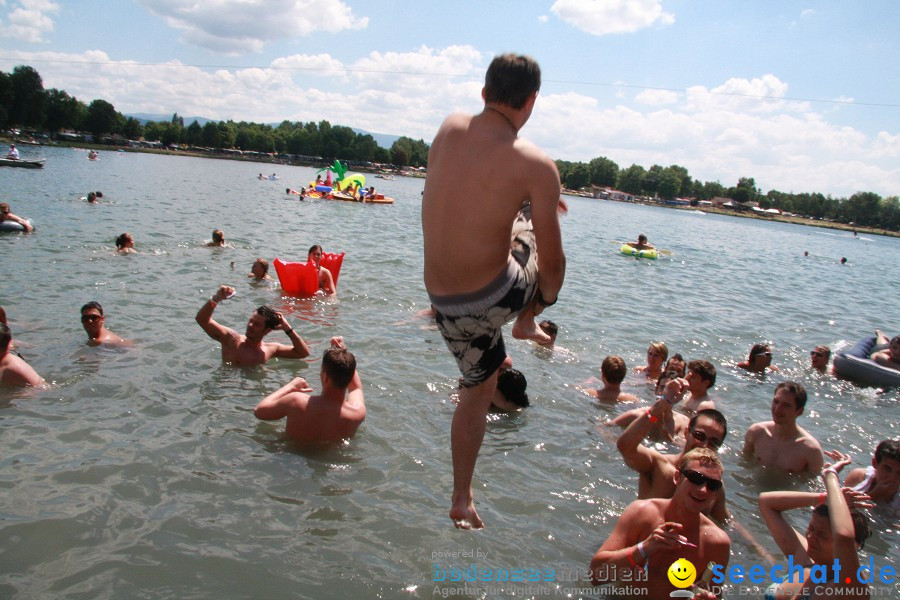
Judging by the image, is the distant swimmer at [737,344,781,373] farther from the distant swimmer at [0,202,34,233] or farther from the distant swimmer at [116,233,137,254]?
the distant swimmer at [0,202,34,233]

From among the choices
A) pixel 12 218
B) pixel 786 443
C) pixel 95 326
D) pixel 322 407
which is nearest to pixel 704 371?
pixel 786 443

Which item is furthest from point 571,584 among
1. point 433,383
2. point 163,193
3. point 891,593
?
point 163,193

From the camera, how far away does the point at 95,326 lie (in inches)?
356

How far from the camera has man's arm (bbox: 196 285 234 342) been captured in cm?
848

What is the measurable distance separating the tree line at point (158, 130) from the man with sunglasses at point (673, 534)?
103 meters

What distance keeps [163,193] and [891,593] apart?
39507 mm

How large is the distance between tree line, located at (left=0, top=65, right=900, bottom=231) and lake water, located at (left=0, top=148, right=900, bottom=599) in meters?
93.4

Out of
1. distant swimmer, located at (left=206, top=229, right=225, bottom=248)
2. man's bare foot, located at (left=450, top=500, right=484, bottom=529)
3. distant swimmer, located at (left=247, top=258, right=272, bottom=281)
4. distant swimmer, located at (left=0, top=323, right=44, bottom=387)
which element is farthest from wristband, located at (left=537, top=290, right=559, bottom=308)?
distant swimmer, located at (left=206, top=229, right=225, bottom=248)

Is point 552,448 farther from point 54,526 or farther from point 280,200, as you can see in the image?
point 280,200

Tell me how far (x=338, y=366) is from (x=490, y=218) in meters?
3.65

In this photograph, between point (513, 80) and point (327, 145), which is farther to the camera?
point (327, 145)

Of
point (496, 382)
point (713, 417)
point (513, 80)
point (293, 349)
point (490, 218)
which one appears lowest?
point (293, 349)

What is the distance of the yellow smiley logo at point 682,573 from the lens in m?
4.16

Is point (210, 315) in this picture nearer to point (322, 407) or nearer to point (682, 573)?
point (322, 407)
